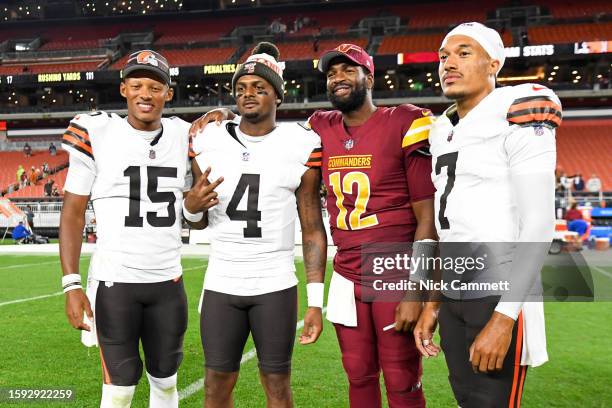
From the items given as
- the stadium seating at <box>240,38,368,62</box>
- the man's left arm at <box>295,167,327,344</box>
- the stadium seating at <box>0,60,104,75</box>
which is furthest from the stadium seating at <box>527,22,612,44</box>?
the man's left arm at <box>295,167,327,344</box>

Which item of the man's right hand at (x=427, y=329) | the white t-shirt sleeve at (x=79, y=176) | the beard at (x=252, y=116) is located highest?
the beard at (x=252, y=116)

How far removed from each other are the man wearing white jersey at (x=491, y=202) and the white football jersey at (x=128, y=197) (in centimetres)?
136

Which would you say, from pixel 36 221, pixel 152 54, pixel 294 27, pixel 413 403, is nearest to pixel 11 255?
pixel 36 221

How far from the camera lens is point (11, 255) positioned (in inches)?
519

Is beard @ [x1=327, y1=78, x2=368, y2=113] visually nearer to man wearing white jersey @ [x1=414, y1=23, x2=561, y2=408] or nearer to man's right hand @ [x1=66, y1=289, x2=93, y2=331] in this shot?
man wearing white jersey @ [x1=414, y1=23, x2=561, y2=408]

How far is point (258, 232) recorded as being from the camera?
2684 millimetres

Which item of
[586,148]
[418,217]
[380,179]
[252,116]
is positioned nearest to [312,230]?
[380,179]

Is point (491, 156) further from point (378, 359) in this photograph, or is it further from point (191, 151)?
point (191, 151)

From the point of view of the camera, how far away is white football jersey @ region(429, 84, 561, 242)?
1.97 meters

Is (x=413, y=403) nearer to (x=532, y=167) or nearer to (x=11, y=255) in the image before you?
(x=532, y=167)

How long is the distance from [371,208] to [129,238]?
124 cm

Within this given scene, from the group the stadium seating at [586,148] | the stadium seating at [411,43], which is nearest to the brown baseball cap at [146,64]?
the stadium seating at [586,148]

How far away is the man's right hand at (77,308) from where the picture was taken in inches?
106

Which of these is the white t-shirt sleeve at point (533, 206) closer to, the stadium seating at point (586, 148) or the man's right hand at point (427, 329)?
the man's right hand at point (427, 329)
